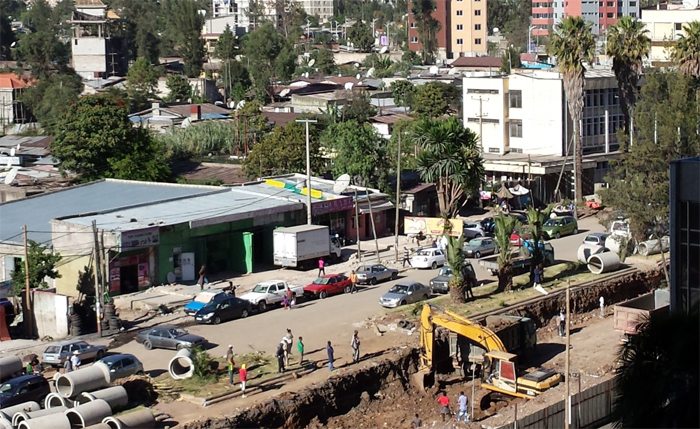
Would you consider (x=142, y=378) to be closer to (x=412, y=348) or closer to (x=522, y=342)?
(x=412, y=348)

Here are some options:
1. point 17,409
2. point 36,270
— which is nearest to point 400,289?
point 36,270

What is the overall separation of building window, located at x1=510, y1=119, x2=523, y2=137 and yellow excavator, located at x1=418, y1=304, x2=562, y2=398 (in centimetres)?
3051

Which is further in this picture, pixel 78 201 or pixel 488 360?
pixel 78 201

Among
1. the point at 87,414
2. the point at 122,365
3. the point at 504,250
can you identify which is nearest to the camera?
the point at 87,414

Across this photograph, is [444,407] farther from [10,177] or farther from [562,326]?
[10,177]

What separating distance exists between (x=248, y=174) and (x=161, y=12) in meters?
132

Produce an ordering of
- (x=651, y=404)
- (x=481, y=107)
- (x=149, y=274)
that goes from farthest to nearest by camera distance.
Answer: (x=481, y=107), (x=149, y=274), (x=651, y=404)

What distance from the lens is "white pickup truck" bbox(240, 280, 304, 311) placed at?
133 feet

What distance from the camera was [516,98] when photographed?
65.5 meters

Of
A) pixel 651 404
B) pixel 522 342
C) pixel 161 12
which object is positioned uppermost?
pixel 161 12

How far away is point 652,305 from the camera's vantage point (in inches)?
1598

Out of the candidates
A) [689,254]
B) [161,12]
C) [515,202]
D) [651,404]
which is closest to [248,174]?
[515,202]

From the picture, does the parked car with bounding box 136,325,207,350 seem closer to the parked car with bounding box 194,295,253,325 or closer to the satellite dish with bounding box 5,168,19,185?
the parked car with bounding box 194,295,253,325

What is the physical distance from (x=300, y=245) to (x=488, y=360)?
1278 centimetres
